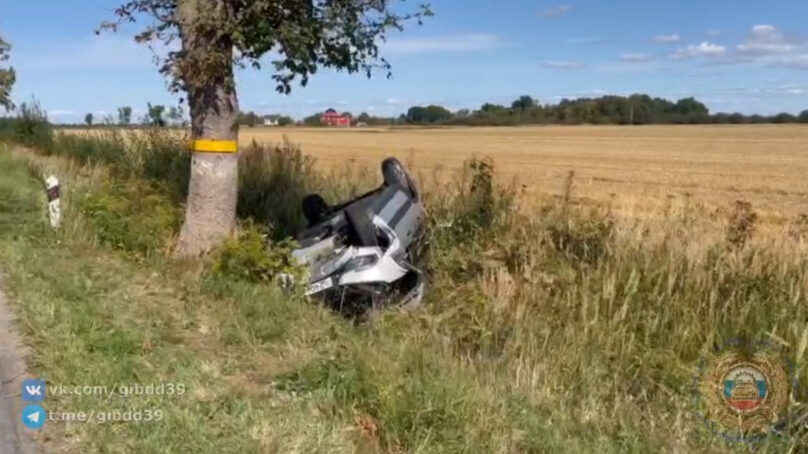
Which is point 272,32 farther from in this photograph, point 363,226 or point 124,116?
point 124,116

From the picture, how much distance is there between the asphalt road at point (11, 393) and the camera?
3297 mm

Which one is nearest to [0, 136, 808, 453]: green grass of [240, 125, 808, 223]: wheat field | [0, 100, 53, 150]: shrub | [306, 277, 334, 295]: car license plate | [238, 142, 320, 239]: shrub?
[306, 277, 334, 295]: car license plate

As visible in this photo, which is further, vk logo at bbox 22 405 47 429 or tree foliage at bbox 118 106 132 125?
tree foliage at bbox 118 106 132 125

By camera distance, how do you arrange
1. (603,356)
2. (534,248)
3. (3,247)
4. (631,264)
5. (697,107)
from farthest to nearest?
(697,107) → (3,247) → (534,248) → (631,264) → (603,356)

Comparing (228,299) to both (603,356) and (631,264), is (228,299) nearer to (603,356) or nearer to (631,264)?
(603,356)

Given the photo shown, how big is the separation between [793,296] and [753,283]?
380 mm

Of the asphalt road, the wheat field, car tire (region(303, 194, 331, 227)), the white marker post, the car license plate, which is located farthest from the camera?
the wheat field

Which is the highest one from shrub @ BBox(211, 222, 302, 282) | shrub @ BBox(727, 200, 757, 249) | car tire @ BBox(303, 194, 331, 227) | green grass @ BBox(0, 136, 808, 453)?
car tire @ BBox(303, 194, 331, 227)

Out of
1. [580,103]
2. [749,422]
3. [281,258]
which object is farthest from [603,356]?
[580,103]

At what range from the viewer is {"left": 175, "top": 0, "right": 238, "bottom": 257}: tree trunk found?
22.2 feet

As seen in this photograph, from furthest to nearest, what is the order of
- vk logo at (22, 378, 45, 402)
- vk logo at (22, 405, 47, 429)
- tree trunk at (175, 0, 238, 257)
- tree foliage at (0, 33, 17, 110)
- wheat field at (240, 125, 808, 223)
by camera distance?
tree foliage at (0, 33, 17, 110) < wheat field at (240, 125, 808, 223) < tree trunk at (175, 0, 238, 257) < vk logo at (22, 378, 45, 402) < vk logo at (22, 405, 47, 429)

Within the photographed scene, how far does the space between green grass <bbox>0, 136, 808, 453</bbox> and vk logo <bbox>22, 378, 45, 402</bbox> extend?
12 cm

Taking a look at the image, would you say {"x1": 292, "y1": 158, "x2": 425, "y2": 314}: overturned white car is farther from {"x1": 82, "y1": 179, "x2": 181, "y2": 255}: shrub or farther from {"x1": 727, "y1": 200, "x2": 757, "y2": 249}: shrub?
{"x1": 727, "y1": 200, "x2": 757, "y2": 249}: shrub

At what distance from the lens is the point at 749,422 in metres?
4.09
